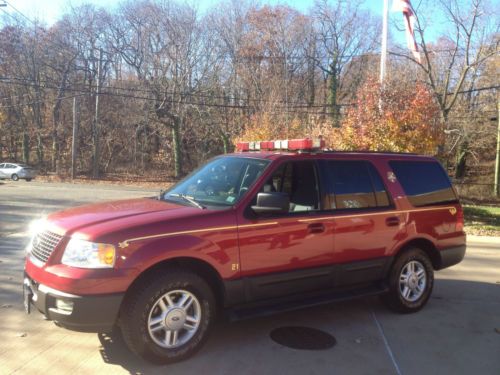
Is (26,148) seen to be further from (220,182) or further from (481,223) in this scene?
(220,182)

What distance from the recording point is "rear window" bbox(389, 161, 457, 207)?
17.9ft

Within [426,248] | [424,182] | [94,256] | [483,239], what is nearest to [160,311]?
[94,256]

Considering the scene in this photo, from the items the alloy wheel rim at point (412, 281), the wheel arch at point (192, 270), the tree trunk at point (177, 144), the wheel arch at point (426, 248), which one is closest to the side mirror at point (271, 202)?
the wheel arch at point (192, 270)

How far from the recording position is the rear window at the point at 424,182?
5.45 meters

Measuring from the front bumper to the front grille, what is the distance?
300 millimetres

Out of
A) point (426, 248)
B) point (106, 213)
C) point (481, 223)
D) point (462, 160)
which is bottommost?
point (481, 223)

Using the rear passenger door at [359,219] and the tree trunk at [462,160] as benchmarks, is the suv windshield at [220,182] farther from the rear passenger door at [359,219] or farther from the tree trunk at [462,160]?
the tree trunk at [462,160]

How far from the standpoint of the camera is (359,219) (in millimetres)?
4871

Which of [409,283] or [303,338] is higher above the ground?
[409,283]

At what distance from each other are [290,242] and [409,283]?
188cm

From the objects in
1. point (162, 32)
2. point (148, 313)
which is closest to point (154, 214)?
point (148, 313)

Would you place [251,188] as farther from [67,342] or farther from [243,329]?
[67,342]

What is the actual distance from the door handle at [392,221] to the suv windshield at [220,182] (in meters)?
1.59

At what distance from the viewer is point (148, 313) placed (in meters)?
3.67
